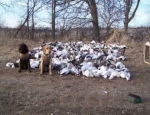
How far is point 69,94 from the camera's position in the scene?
5578mm

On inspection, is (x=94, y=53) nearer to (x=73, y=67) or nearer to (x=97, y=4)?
(x=73, y=67)

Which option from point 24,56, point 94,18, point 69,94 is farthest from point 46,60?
point 94,18

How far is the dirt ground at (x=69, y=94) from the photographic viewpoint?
4.86m

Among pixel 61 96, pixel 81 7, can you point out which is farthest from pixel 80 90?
pixel 81 7

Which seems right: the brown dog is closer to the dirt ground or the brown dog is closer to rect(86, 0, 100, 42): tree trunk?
the dirt ground

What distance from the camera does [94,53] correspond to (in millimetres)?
10102

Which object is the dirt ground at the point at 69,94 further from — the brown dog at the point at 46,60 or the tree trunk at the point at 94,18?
the tree trunk at the point at 94,18

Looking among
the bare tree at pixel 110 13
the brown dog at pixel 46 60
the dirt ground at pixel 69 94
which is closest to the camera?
the dirt ground at pixel 69 94

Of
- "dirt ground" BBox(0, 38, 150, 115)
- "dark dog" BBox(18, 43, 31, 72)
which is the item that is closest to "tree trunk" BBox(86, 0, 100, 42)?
"dark dog" BBox(18, 43, 31, 72)

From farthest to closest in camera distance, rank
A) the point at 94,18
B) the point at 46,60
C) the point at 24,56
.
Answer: the point at 94,18
the point at 24,56
the point at 46,60

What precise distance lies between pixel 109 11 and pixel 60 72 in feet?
45.2

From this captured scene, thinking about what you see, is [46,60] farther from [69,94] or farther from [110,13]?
[110,13]

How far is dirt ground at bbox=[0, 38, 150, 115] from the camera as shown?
4.86 meters

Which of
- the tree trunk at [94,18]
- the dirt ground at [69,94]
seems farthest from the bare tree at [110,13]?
the dirt ground at [69,94]
